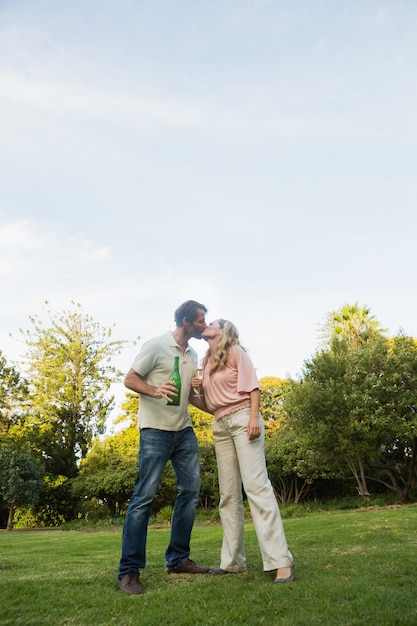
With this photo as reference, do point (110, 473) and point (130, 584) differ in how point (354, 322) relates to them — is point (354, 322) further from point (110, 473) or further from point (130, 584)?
point (130, 584)

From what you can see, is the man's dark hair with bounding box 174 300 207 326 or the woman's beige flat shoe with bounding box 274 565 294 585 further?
the man's dark hair with bounding box 174 300 207 326

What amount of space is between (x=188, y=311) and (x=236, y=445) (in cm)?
119

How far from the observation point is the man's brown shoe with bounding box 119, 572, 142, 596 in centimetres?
346

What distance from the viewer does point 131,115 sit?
13547 millimetres

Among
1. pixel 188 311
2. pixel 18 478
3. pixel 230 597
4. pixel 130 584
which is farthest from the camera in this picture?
pixel 18 478

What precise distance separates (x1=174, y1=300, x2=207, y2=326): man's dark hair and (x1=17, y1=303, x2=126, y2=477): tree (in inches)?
944

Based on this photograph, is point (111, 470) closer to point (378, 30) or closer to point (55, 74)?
point (55, 74)

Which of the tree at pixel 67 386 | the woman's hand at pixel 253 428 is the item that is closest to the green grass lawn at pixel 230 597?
the woman's hand at pixel 253 428

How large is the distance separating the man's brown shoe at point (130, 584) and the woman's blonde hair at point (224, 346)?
1.65 m

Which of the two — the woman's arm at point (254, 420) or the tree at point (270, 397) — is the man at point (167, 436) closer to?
the woman's arm at point (254, 420)

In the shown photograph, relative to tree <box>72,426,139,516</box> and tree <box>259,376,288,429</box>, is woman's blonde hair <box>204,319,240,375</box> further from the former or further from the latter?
tree <box>259,376,288,429</box>

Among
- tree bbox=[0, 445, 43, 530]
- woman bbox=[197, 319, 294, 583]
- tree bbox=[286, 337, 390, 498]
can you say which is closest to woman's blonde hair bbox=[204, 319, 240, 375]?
woman bbox=[197, 319, 294, 583]

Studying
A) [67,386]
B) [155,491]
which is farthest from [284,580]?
[67,386]

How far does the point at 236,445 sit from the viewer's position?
420 centimetres
